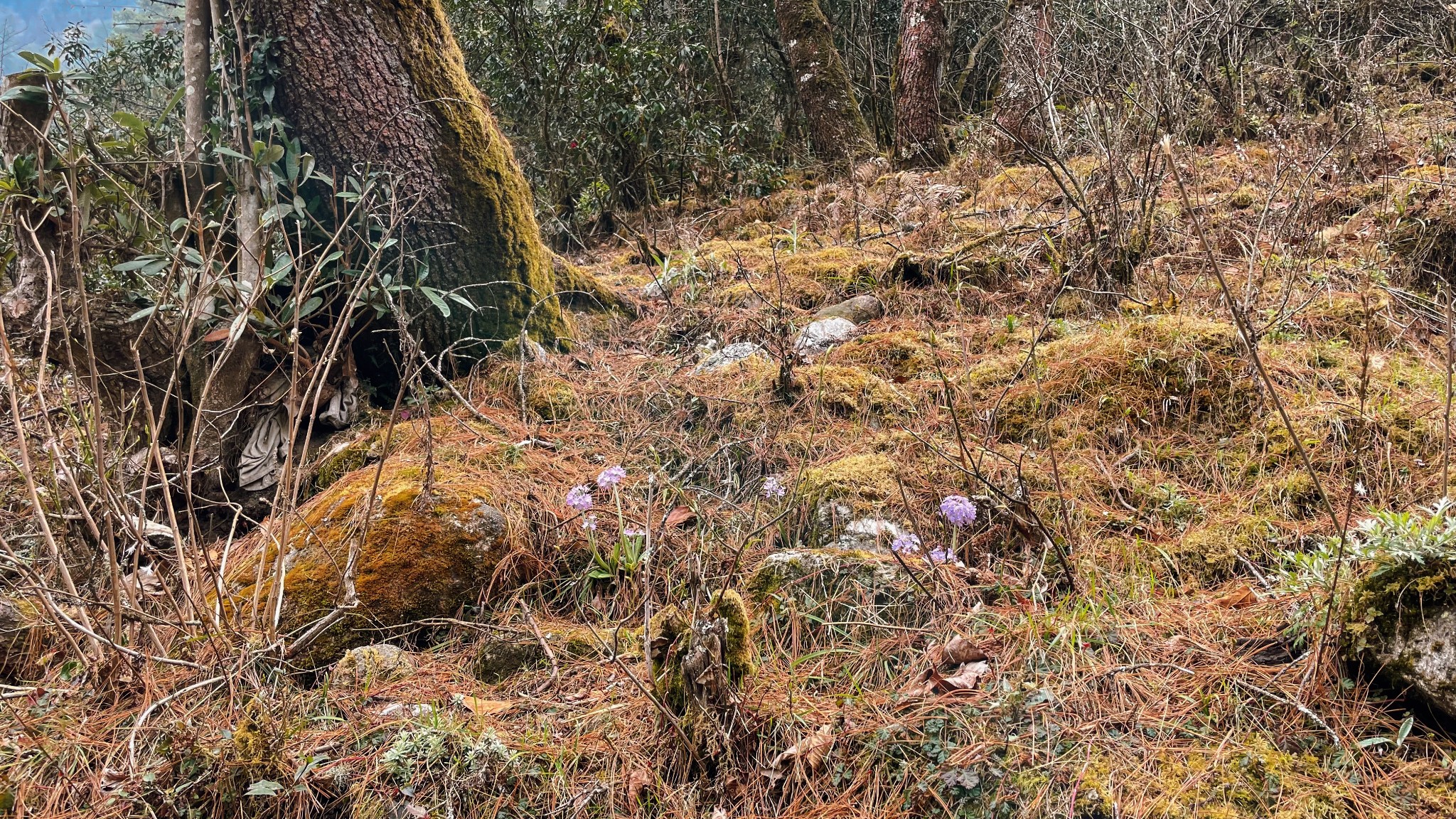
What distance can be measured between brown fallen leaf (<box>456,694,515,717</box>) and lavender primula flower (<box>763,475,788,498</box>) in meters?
1.13

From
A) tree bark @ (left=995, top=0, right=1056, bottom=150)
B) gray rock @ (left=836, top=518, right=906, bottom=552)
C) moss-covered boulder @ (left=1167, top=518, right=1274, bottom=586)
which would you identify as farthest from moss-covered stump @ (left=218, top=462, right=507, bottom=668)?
tree bark @ (left=995, top=0, right=1056, bottom=150)

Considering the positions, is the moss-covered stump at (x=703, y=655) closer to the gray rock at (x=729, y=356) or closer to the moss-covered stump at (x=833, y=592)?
the moss-covered stump at (x=833, y=592)

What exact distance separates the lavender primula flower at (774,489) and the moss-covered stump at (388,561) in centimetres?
93

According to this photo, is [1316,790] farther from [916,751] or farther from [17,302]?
[17,302]

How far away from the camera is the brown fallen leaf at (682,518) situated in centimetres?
292

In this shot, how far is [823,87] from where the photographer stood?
8617 millimetres

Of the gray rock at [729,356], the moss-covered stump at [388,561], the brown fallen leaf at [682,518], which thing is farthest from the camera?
the gray rock at [729,356]

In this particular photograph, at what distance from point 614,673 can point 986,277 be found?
3.08m

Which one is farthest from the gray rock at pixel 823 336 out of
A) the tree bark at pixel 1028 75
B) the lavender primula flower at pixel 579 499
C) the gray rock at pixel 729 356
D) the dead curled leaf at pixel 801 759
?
the dead curled leaf at pixel 801 759

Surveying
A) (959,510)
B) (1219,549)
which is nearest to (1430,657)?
(1219,549)

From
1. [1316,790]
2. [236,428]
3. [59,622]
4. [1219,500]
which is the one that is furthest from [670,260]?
[1316,790]

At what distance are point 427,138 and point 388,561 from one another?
2.27m

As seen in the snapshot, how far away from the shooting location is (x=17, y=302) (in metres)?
3.41

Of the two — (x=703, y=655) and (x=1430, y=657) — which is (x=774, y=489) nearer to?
(x=703, y=655)
